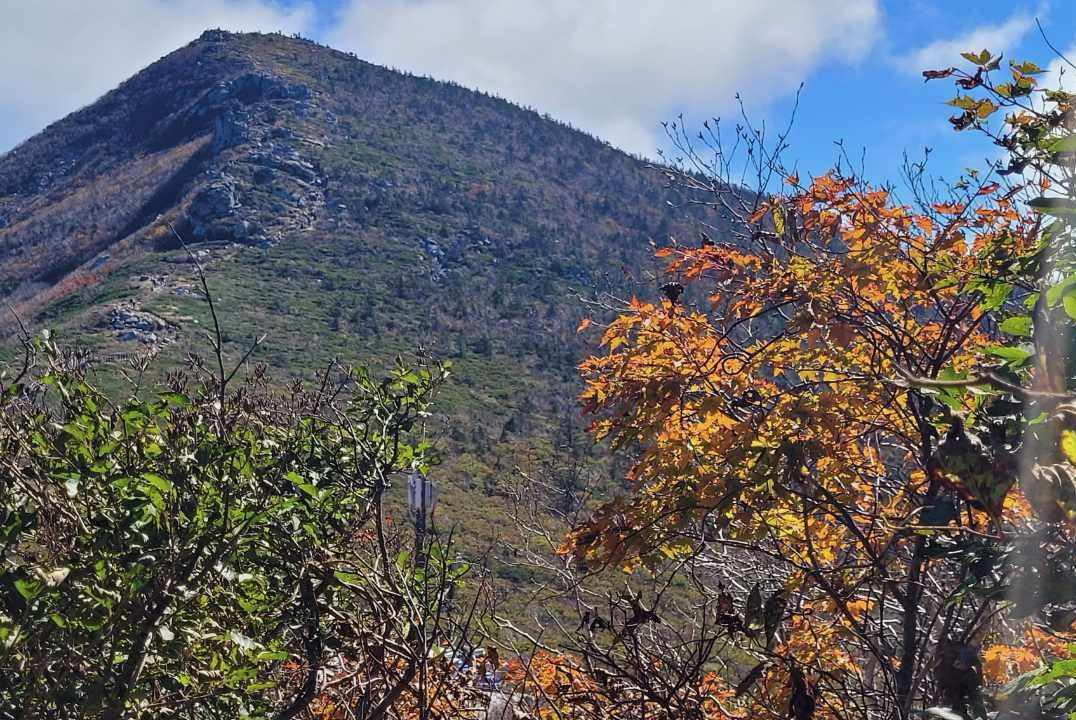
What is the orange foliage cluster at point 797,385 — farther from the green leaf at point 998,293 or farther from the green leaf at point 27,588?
the green leaf at point 27,588

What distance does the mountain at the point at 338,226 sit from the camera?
135 ft

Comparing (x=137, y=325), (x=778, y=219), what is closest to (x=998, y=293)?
(x=778, y=219)

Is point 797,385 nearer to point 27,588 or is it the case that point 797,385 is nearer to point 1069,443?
point 1069,443

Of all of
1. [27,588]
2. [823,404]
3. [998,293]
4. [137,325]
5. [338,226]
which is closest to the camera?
[27,588]

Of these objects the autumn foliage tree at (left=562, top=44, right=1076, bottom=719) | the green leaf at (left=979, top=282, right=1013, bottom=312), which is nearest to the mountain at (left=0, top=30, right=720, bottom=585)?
the autumn foliage tree at (left=562, top=44, right=1076, bottom=719)

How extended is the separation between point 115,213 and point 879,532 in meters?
72.2

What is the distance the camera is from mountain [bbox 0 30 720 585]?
4112cm

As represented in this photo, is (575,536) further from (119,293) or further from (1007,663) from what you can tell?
(119,293)

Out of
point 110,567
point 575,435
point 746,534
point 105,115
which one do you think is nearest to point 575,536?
point 746,534

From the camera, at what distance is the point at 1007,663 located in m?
4.52

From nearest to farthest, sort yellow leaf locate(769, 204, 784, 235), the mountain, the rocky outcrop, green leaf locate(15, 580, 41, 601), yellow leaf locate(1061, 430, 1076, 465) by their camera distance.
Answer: yellow leaf locate(1061, 430, 1076, 465), green leaf locate(15, 580, 41, 601), yellow leaf locate(769, 204, 784, 235), the rocky outcrop, the mountain

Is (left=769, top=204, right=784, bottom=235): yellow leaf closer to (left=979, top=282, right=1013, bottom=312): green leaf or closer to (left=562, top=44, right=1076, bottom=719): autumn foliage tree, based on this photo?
(left=562, top=44, right=1076, bottom=719): autumn foliage tree

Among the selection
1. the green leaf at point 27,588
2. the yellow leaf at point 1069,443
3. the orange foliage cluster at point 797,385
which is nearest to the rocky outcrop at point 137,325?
the orange foliage cluster at point 797,385

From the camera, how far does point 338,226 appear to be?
192 feet
